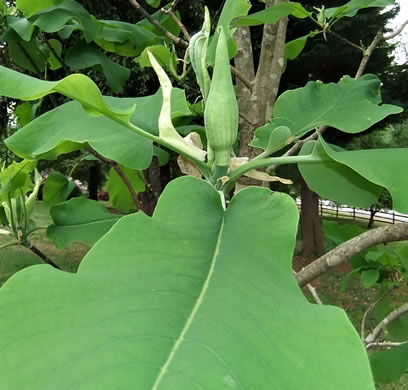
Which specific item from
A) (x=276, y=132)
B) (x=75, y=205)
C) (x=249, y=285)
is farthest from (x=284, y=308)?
(x=75, y=205)

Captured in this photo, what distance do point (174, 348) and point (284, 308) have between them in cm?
13

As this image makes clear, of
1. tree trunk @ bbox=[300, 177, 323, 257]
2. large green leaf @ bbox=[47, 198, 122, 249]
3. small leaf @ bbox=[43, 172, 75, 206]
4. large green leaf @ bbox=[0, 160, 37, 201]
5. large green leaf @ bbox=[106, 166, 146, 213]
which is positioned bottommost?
tree trunk @ bbox=[300, 177, 323, 257]

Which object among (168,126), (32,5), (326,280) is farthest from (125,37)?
(326,280)

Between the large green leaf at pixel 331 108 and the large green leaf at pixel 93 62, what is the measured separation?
1.03 metres

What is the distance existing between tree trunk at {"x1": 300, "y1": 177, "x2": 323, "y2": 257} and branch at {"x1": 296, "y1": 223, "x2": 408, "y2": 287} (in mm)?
8472

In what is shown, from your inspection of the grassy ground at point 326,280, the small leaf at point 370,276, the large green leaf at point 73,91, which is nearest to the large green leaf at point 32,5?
the large green leaf at point 73,91

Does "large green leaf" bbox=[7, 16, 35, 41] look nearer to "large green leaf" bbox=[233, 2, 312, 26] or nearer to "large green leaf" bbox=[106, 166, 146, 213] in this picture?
"large green leaf" bbox=[106, 166, 146, 213]

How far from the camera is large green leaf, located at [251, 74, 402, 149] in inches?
37.1

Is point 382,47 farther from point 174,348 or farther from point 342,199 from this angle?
point 174,348

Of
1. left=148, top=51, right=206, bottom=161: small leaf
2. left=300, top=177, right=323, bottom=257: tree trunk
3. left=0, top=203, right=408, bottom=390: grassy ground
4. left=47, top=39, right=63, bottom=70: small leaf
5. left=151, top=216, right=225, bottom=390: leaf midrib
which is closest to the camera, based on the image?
left=151, top=216, right=225, bottom=390: leaf midrib

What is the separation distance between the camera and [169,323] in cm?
44

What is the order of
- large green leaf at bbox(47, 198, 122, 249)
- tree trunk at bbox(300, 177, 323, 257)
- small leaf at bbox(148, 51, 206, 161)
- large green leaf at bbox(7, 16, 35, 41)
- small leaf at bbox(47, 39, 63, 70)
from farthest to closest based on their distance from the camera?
1. tree trunk at bbox(300, 177, 323, 257)
2. small leaf at bbox(47, 39, 63, 70)
3. large green leaf at bbox(7, 16, 35, 41)
4. large green leaf at bbox(47, 198, 122, 249)
5. small leaf at bbox(148, 51, 206, 161)

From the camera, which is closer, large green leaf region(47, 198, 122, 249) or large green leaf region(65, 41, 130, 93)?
large green leaf region(47, 198, 122, 249)

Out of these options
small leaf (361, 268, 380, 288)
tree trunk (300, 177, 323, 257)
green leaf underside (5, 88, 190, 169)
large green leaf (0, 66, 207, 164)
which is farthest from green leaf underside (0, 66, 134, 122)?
tree trunk (300, 177, 323, 257)
